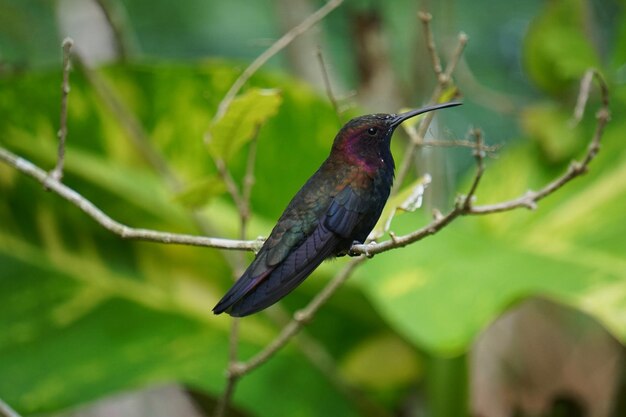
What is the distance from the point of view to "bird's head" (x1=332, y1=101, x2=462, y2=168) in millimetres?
877

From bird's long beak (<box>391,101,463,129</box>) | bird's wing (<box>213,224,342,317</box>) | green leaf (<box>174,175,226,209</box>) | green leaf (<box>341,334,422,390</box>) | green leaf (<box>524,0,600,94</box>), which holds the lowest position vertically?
green leaf (<box>341,334,422,390</box>)

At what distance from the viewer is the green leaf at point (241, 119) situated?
137cm

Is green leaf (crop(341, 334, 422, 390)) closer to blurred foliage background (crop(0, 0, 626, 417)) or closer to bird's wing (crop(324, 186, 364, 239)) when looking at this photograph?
blurred foliage background (crop(0, 0, 626, 417))

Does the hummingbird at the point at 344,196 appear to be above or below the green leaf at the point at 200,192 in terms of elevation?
above

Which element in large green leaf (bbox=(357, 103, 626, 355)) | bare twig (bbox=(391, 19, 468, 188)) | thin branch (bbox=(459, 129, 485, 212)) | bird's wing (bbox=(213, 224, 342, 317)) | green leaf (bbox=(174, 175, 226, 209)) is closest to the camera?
bird's wing (bbox=(213, 224, 342, 317))

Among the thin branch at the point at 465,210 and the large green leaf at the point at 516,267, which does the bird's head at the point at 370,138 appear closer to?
the thin branch at the point at 465,210

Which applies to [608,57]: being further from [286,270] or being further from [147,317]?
[286,270]

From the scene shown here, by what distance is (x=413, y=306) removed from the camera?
2008mm

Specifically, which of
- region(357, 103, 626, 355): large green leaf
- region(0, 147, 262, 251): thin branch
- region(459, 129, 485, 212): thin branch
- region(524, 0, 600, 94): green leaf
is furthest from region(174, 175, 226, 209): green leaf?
region(524, 0, 600, 94): green leaf

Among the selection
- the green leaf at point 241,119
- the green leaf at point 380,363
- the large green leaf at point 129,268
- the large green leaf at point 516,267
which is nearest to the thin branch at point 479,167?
the green leaf at point 241,119

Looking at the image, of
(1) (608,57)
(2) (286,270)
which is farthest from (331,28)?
(2) (286,270)

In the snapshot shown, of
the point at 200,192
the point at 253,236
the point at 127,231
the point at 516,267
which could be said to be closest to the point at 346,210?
the point at 127,231

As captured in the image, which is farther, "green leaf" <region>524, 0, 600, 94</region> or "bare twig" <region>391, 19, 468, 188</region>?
"green leaf" <region>524, 0, 600, 94</region>

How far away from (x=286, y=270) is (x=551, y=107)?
2.33 meters
